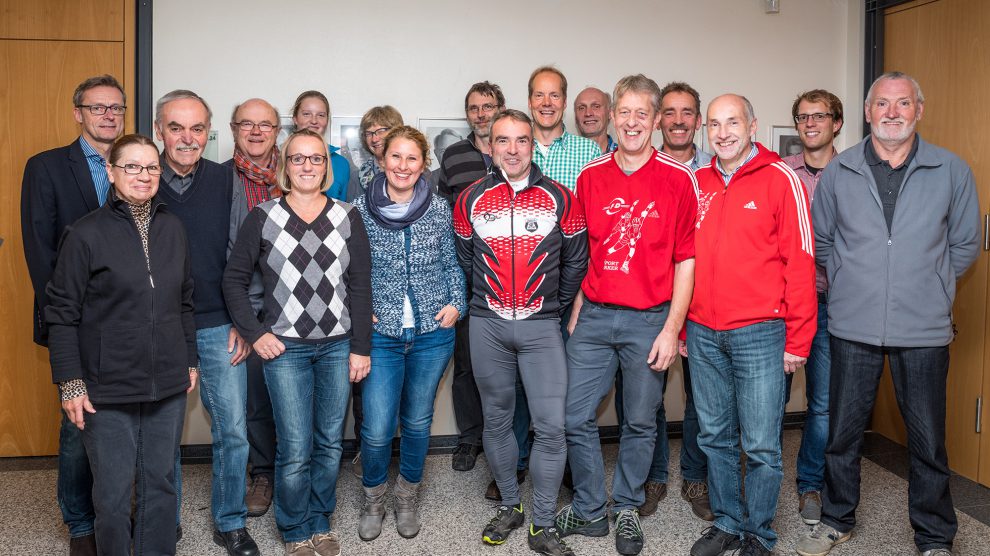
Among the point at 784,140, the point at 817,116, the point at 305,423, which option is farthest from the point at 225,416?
the point at 784,140

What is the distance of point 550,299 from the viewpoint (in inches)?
119

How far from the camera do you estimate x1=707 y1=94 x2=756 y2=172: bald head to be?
287cm

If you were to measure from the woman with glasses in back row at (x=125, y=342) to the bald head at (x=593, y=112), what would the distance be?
2190 millimetres

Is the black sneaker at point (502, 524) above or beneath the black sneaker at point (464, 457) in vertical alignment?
beneath

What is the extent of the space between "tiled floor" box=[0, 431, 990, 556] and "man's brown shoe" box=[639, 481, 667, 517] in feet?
0.12

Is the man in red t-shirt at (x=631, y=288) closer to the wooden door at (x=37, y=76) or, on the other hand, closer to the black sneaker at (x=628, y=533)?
the black sneaker at (x=628, y=533)

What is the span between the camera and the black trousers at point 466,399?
418cm

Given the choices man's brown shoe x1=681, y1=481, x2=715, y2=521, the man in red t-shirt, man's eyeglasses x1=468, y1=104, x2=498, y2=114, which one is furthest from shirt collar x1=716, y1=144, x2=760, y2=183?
man's brown shoe x1=681, y1=481, x2=715, y2=521

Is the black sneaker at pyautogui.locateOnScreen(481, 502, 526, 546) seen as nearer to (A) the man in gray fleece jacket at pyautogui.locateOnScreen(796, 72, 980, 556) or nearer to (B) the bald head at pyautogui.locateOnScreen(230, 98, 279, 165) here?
(A) the man in gray fleece jacket at pyautogui.locateOnScreen(796, 72, 980, 556)

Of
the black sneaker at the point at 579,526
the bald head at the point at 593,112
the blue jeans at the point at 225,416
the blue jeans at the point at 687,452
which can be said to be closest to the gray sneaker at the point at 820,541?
the blue jeans at the point at 687,452

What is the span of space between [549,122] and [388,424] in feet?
4.95

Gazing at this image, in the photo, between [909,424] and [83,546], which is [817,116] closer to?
[909,424]

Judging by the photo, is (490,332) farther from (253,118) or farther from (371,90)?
(371,90)

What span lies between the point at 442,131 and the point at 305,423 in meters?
2.09
